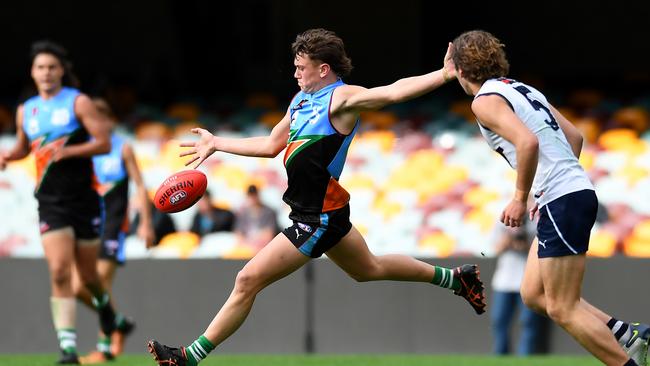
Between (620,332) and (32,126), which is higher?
(32,126)

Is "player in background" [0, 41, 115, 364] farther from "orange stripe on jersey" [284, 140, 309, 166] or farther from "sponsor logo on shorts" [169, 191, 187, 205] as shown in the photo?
"orange stripe on jersey" [284, 140, 309, 166]

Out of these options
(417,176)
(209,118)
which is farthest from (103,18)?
(417,176)

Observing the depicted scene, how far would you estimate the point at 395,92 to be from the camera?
7.09 meters

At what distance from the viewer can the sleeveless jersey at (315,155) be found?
285 inches

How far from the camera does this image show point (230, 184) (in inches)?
596

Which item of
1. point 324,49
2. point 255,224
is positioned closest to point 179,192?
point 324,49

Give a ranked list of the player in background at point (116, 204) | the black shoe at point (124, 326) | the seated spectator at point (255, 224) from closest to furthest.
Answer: the black shoe at point (124, 326)
the player in background at point (116, 204)
the seated spectator at point (255, 224)

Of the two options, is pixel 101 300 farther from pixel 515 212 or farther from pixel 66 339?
pixel 515 212

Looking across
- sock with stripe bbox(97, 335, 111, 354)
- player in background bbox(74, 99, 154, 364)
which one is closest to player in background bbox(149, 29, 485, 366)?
sock with stripe bbox(97, 335, 111, 354)

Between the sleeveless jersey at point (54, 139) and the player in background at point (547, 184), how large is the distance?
12.0ft

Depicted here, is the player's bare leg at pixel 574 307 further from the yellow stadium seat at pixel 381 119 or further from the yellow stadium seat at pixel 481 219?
the yellow stadium seat at pixel 381 119

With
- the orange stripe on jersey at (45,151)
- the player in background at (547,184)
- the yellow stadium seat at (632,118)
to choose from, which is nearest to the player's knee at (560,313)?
the player in background at (547,184)

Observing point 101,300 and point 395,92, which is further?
point 101,300

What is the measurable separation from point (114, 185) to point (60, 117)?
2.09 meters
